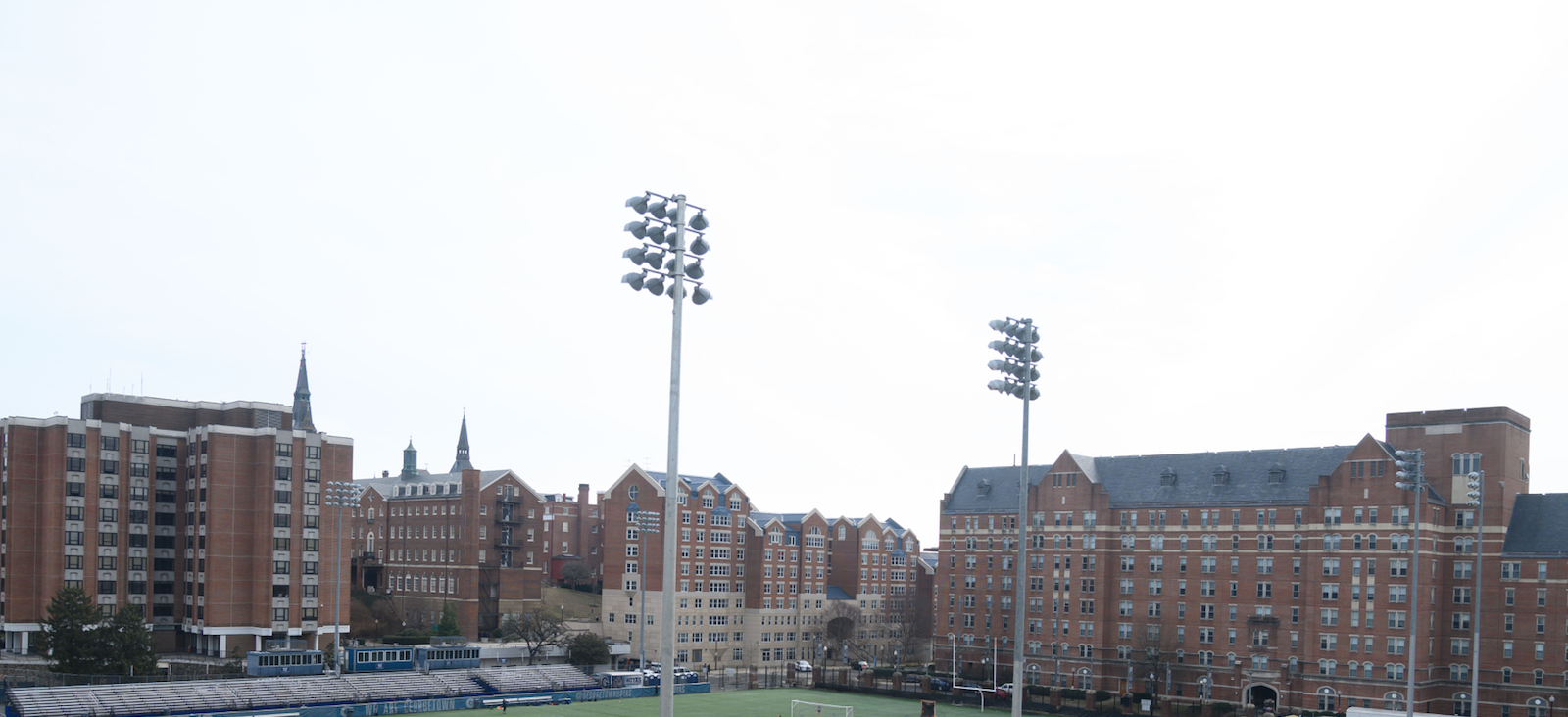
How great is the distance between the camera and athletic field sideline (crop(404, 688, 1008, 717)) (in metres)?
81.8

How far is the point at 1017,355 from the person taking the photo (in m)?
35.0

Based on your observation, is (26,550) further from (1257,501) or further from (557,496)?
(1257,501)

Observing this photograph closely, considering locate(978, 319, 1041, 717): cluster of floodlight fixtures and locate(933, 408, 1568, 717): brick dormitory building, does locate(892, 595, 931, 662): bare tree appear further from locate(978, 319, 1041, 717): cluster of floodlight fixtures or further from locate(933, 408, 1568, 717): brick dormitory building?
locate(978, 319, 1041, 717): cluster of floodlight fixtures

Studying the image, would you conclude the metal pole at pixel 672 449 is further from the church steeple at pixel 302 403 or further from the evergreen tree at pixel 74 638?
the church steeple at pixel 302 403

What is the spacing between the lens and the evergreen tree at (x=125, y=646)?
78188mm

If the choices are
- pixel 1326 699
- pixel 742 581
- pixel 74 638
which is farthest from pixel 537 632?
pixel 1326 699

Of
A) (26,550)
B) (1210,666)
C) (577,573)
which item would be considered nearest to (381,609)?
(577,573)

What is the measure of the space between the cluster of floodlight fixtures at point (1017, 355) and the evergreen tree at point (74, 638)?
222 feet

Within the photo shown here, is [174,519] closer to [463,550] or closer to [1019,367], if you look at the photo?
[463,550]

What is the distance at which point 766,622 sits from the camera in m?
124

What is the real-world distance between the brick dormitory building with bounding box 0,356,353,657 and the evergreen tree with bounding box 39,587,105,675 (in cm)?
1424

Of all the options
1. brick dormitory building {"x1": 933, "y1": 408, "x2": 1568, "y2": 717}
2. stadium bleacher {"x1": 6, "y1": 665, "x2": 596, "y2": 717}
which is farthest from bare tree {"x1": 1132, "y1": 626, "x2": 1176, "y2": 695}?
stadium bleacher {"x1": 6, "y1": 665, "x2": 596, "y2": 717}

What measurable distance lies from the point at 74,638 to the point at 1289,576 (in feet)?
273

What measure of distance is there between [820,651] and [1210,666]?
153ft
